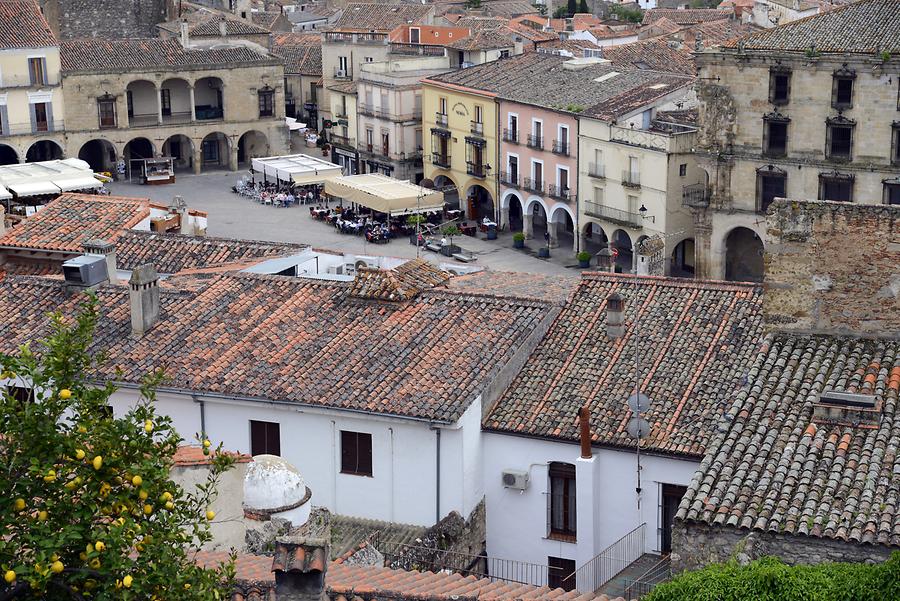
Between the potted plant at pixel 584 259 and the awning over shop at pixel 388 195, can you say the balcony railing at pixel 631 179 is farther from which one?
the awning over shop at pixel 388 195

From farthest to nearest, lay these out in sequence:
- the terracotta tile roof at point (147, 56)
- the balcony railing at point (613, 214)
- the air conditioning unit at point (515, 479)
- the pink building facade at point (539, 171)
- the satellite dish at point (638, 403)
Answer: the terracotta tile roof at point (147, 56) → the pink building facade at point (539, 171) → the balcony railing at point (613, 214) → the air conditioning unit at point (515, 479) → the satellite dish at point (638, 403)

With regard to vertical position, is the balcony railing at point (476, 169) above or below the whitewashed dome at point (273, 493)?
below

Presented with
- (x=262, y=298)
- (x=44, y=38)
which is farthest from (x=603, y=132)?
(x=262, y=298)

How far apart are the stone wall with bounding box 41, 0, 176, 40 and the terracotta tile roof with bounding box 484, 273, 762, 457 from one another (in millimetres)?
81462

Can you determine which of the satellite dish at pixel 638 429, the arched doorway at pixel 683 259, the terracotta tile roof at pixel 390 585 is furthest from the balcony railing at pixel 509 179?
the terracotta tile roof at pixel 390 585

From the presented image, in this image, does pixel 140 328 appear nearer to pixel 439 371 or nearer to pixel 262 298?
pixel 262 298

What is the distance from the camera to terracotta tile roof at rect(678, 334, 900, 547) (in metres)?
21.9

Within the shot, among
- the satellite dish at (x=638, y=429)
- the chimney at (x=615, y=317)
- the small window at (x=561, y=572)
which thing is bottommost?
the small window at (x=561, y=572)

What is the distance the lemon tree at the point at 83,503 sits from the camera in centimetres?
1544

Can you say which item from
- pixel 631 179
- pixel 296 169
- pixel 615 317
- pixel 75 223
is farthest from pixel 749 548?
pixel 296 169

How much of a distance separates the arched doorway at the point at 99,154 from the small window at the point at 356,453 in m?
66.4

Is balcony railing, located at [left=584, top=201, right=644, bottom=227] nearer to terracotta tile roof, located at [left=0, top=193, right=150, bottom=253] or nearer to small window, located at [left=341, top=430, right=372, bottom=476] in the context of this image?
terracotta tile roof, located at [left=0, top=193, right=150, bottom=253]

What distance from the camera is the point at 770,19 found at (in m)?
95.4

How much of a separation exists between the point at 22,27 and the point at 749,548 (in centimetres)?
7502
